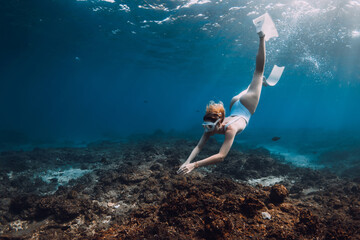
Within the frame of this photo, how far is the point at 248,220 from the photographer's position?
3443 millimetres

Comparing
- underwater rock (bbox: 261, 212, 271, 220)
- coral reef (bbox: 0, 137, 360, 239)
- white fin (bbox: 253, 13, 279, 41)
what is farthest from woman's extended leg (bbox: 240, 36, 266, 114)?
underwater rock (bbox: 261, 212, 271, 220)

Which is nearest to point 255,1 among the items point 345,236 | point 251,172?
point 251,172

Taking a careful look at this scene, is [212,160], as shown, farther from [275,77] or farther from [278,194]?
[275,77]

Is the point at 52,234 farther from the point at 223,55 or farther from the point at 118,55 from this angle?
the point at 118,55

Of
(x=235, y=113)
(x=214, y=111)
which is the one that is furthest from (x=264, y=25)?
(x=214, y=111)

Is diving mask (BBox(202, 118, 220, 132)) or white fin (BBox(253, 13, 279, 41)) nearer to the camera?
diving mask (BBox(202, 118, 220, 132))

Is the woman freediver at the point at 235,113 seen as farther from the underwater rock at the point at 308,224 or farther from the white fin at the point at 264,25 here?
the underwater rock at the point at 308,224

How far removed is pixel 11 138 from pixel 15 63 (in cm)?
2030

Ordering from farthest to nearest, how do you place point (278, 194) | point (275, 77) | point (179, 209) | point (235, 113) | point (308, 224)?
point (275, 77) → point (235, 113) → point (278, 194) → point (179, 209) → point (308, 224)

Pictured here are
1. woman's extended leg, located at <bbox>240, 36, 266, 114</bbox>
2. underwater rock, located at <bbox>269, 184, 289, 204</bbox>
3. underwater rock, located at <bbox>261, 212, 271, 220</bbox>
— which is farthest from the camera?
woman's extended leg, located at <bbox>240, 36, 266, 114</bbox>

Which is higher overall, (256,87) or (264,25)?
(264,25)

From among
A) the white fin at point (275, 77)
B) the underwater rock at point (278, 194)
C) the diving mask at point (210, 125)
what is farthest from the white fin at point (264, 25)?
the underwater rock at point (278, 194)

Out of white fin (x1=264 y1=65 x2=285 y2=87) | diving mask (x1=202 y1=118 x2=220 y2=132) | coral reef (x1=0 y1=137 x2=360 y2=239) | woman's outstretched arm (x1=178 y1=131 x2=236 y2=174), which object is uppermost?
white fin (x1=264 y1=65 x2=285 y2=87)

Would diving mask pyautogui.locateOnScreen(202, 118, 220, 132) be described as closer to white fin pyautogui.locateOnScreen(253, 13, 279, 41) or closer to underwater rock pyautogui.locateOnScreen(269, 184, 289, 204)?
underwater rock pyautogui.locateOnScreen(269, 184, 289, 204)
